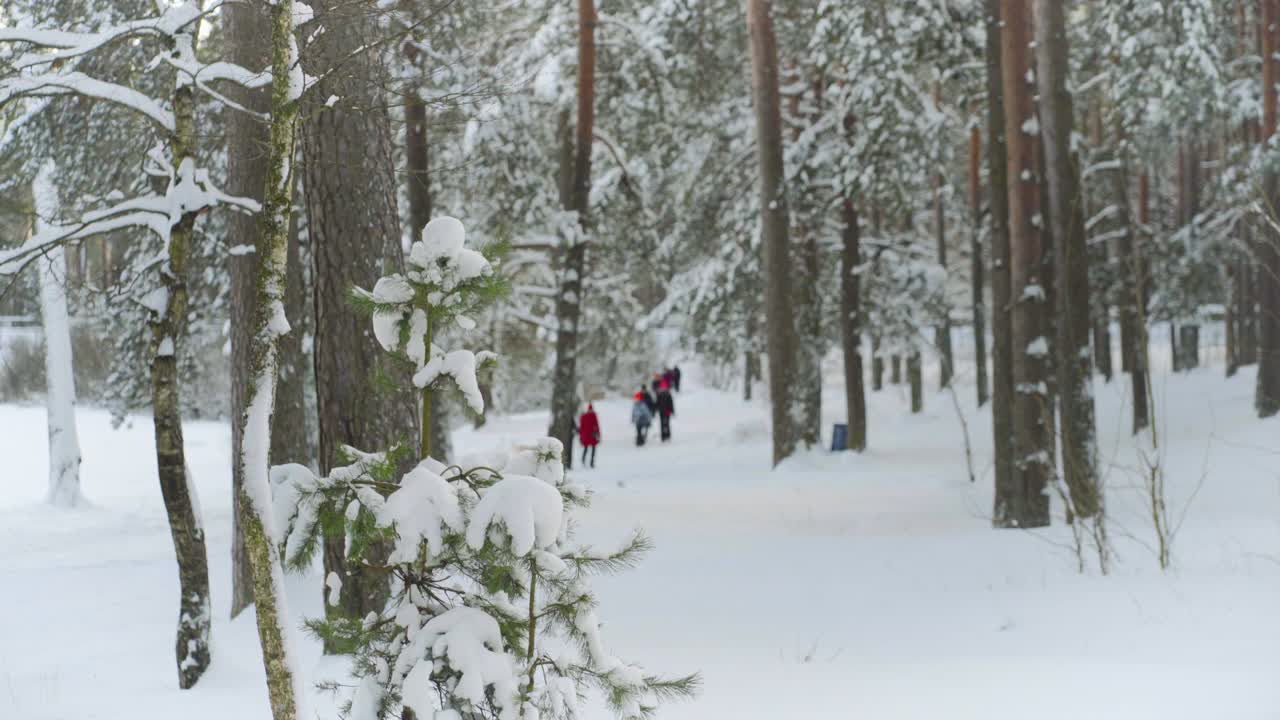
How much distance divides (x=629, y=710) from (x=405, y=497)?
1014 millimetres

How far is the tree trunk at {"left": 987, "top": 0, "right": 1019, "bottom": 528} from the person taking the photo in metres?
10.9

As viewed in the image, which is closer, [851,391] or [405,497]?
[405,497]

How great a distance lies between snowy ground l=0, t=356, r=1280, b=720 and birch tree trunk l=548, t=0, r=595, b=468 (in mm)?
1622

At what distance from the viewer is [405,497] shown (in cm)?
311

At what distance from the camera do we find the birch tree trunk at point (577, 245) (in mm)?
15680

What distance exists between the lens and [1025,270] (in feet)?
33.9

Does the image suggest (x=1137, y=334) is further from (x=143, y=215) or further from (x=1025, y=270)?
(x=143, y=215)

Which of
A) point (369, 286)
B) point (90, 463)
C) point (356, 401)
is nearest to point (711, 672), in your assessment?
point (356, 401)

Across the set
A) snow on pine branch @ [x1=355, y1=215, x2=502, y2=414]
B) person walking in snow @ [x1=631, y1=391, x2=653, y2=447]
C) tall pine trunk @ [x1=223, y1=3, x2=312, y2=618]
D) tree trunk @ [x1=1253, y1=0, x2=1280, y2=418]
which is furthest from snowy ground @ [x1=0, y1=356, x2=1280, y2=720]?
person walking in snow @ [x1=631, y1=391, x2=653, y2=447]

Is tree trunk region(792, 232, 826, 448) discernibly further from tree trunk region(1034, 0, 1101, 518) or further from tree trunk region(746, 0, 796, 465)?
tree trunk region(1034, 0, 1101, 518)

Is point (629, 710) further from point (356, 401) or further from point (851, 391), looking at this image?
point (851, 391)

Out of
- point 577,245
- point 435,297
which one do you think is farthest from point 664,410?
point 435,297

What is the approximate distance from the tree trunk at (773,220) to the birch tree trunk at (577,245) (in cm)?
241

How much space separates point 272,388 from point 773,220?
12.2 meters
